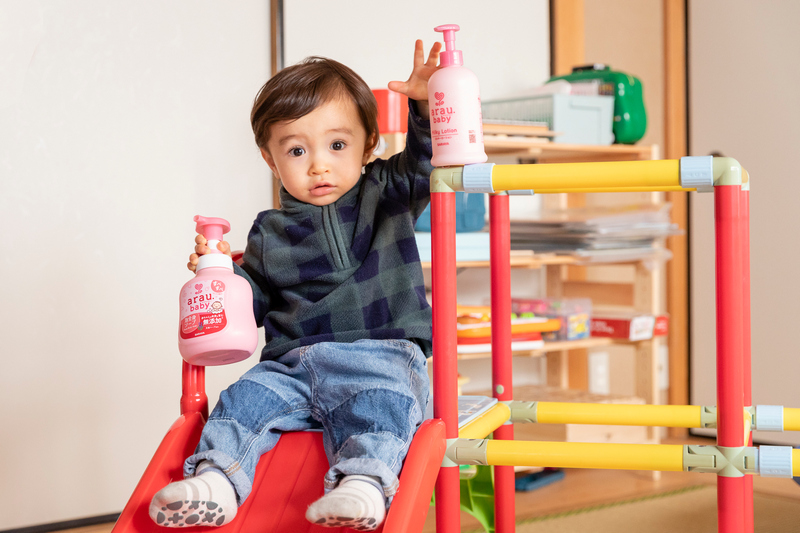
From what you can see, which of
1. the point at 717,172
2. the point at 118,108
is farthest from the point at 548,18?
the point at 717,172

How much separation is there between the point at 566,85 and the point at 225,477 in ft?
5.14

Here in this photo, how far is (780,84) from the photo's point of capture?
231 centimetres

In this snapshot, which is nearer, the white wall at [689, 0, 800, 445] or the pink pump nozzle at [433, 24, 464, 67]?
the pink pump nozzle at [433, 24, 464, 67]

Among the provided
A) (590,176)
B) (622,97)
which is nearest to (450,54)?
(590,176)

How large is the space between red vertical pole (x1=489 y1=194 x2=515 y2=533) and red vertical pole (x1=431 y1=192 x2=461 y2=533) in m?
0.30

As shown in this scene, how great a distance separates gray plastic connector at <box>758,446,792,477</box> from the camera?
2.77 feet

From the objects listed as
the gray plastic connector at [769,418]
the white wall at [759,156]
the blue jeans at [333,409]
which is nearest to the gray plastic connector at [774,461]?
the gray plastic connector at [769,418]

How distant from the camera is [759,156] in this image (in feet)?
7.71

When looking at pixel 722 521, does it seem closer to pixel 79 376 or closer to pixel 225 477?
pixel 225 477

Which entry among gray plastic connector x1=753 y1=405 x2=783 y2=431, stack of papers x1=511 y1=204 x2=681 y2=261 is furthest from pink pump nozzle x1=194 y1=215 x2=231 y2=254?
stack of papers x1=511 y1=204 x2=681 y2=261

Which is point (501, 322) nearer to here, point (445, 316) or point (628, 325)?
point (445, 316)

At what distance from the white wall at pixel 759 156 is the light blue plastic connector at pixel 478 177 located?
175 centimetres

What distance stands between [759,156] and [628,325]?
75 centimetres

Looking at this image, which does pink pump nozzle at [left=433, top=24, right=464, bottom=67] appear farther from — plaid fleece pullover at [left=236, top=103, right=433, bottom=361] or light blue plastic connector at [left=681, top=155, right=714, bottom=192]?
light blue plastic connector at [left=681, top=155, right=714, bottom=192]
